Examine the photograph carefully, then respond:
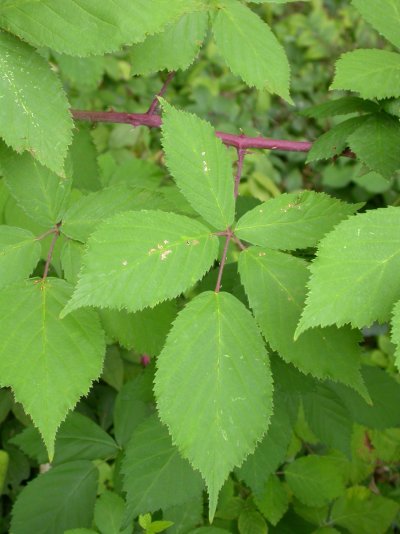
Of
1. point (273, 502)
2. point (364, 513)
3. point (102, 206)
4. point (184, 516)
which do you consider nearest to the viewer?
point (102, 206)

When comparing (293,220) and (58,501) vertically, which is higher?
(293,220)

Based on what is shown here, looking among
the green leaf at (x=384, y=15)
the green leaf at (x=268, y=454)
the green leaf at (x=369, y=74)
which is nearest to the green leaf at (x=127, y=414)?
the green leaf at (x=268, y=454)

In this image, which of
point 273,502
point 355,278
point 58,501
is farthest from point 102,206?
point 273,502

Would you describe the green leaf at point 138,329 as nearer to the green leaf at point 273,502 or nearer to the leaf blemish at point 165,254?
the leaf blemish at point 165,254

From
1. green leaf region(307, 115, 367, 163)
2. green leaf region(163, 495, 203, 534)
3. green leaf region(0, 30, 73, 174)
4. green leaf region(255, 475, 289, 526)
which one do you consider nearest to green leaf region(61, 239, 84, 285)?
green leaf region(0, 30, 73, 174)

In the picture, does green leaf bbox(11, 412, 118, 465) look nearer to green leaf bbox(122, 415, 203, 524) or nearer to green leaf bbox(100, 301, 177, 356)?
green leaf bbox(122, 415, 203, 524)

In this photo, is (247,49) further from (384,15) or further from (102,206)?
(102,206)
